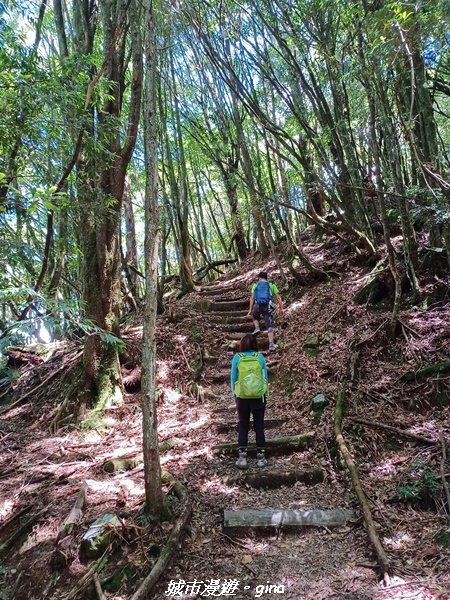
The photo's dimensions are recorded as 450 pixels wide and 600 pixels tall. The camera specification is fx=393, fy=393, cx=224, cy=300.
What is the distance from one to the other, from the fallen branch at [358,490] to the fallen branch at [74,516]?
111 inches

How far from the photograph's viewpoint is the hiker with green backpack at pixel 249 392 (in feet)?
15.7

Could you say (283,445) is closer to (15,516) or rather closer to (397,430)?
(397,430)

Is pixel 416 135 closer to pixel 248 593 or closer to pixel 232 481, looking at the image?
pixel 232 481

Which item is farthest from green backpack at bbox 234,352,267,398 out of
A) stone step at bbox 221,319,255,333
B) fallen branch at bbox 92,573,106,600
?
stone step at bbox 221,319,255,333

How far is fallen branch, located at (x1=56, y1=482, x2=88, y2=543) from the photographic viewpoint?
3.81 m

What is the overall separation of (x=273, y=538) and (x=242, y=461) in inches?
43.4

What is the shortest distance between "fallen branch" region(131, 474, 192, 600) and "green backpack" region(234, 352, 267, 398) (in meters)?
1.28

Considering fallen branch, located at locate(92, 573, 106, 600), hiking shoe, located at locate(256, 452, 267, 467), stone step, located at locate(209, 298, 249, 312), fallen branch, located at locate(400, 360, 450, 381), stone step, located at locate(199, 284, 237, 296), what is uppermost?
stone step, located at locate(199, 284, 237, 296)

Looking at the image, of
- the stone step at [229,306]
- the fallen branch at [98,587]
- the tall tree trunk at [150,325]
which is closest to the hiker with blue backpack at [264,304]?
the stone step at [229,306]

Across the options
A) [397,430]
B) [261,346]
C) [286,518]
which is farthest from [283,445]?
[261,346]

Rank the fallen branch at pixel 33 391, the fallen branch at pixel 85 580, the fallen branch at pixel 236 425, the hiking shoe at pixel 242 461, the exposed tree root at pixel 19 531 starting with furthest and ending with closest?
the fallen branch at pixel 33 391 < the fallen branch at pixel 236 425 < the hiking shoe at pixel 242 461 < the exposed tree root at pixel 19 531 < the fallen branch at pixel 85 580

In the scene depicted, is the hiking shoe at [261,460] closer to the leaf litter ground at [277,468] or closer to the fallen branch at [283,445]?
the leaf litter ground at [277,468]

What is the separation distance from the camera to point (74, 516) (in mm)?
3986

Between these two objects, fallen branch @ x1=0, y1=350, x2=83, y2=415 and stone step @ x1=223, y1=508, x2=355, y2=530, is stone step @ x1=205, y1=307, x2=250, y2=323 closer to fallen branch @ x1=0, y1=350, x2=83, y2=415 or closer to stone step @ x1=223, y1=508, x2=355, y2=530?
fallen branch @ x1=0, y1=350, x2=83, y2=415
